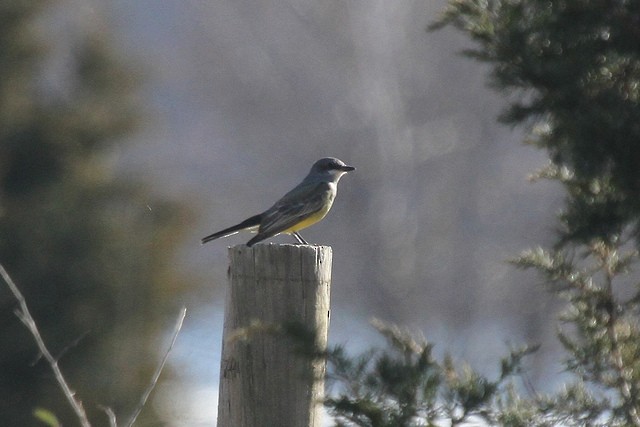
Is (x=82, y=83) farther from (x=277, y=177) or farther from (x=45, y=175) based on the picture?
(x=277, y=177)

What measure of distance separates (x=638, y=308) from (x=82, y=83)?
7681 millimetres

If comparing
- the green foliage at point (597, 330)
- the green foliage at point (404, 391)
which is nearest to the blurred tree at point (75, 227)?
the green foliage at point (597, 330)

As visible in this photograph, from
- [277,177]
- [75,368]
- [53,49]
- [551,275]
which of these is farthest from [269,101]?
[551,275]

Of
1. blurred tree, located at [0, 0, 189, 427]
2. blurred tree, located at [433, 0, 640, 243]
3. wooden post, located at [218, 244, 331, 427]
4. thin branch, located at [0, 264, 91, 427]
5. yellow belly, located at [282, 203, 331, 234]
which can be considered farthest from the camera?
blurred tree, located at [0, 0, 189, 427]

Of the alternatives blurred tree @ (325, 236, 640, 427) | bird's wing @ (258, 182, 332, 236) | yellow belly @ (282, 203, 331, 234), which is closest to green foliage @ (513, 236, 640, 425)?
blurred tree @ (325, 236, 640, 427)

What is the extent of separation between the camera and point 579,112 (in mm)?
2438

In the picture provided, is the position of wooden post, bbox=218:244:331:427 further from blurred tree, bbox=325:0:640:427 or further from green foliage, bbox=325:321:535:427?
green foliage, bbox=325:321:535:427

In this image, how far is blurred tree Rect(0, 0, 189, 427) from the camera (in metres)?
8.63

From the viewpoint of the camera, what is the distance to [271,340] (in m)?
3.23

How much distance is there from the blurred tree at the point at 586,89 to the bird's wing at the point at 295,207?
123 inches

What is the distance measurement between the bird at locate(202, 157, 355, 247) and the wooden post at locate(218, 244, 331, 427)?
208cm

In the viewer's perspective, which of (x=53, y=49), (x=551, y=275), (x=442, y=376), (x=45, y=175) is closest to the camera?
(x=442, y=376)

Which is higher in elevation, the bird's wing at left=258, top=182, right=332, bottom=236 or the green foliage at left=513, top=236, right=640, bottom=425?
the bird's wing at left=258, top=182, right=332, bottom=236

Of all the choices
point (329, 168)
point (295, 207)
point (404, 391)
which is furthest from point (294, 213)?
point (404, 391)
